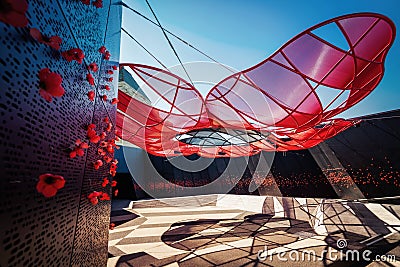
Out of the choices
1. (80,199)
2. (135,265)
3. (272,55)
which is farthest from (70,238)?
(272,55)

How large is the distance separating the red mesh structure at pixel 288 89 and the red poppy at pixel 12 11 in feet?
10.1

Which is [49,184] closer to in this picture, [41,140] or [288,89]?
[41,140]

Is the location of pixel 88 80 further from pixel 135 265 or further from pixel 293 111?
pixel 293 111

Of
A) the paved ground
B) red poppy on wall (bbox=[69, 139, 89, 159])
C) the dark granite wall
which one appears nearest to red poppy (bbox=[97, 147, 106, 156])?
red poppy on wall (bbox=[69, 139, 89, 159])

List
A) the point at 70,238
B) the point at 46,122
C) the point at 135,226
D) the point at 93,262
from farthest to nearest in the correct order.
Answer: the point at 135,226 → the point at 93,262 → the point at 70,238 → the point at 46,122

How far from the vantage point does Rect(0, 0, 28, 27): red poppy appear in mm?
588

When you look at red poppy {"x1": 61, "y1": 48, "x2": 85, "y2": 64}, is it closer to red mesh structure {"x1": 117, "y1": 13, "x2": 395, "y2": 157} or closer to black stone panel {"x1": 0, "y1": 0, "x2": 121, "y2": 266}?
black stone panel {"x1": 0, "y1": 0, "x2": 121, "y2": 266}

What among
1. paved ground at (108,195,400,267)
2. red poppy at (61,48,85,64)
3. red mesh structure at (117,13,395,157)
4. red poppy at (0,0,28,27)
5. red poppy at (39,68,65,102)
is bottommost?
paved ground at (108,195,400,267)

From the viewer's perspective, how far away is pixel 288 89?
3885 mm

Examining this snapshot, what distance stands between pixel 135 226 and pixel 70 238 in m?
5.84

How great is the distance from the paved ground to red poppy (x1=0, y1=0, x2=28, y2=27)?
384 cm

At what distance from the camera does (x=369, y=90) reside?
355 centimetres

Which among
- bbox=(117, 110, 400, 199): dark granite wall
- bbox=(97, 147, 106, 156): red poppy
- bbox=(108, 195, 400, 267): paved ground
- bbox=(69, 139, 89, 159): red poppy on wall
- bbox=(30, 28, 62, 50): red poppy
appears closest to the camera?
bbox=(30, 28, 62, 50): red poppy

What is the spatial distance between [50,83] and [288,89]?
3.97 metres
